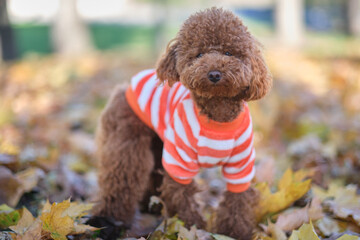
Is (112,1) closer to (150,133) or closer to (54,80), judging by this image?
(54,80)

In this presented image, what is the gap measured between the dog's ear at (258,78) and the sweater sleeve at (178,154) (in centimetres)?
44

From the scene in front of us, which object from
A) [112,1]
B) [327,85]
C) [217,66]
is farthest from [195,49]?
[112,1]

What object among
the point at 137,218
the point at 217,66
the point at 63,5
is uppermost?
the point at 63,5

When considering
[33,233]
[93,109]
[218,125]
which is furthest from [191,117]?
[93,109]

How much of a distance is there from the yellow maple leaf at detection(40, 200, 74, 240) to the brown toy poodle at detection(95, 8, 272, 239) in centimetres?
55

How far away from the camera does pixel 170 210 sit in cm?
245

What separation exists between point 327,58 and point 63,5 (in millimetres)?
6893

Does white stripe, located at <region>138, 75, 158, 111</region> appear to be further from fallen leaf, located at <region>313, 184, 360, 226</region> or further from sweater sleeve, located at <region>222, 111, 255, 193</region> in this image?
fallen leaf, located at <region>313, 184, 360, 226</region>

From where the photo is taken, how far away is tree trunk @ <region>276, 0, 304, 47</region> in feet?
40.6

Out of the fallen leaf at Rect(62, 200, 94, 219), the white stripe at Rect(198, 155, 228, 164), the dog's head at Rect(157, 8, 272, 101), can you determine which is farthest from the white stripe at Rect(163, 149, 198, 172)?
the fallen leaf at Rect(62, 200, 94, 219)

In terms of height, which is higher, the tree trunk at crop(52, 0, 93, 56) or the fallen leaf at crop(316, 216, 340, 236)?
the tree trunk at crop(52, 0, 93, 56)

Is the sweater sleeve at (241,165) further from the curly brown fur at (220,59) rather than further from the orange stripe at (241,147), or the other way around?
the curly brown fur at (220,59)

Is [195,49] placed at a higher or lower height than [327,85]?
higher

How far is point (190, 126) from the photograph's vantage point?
87.7 inches
